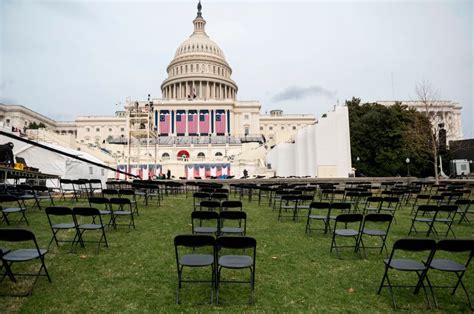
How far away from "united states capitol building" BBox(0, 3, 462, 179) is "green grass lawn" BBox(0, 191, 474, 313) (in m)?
23.5

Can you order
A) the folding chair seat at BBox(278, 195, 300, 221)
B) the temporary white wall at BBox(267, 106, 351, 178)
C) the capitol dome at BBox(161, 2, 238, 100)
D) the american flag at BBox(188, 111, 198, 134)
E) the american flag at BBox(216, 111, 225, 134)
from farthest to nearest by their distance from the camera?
the capitol dome at BBox(161, 2, 238, 100) < the american flag at BBox(216, 111, 225, 134) < the american flag at BBox(188, 111, 198, 134) < the temporary white wall at BBox(267, 106, 351, 178) < the folding chair seat at BBox(278, 195, 300, 221)

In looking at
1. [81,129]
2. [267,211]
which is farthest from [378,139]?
[81,129]

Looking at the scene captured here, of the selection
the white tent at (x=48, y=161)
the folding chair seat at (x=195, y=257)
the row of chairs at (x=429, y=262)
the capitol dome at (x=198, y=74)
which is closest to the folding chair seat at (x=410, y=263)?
the row of chairs at (x=429, y=262)

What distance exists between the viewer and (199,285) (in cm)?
486

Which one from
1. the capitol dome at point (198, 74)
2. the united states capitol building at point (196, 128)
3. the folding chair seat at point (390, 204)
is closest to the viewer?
the folding chair seat at point (390, 204)

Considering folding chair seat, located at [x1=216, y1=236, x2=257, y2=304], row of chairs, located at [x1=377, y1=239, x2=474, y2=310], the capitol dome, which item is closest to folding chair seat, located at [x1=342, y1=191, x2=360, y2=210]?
row of chairs, located at [x1=377, y1=239, x2=474, y2=310]

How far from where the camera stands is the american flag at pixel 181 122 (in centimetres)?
8550

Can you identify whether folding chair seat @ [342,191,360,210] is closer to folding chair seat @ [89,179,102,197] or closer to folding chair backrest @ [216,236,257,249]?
folding chair backrest @ [216,236,257,249]

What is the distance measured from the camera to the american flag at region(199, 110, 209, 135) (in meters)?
86.1

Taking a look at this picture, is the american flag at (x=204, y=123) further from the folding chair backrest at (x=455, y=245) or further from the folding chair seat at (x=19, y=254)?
the folding chair backrest at (x=455, y=245)

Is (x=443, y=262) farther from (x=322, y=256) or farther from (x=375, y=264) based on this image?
(x=322, y=256)

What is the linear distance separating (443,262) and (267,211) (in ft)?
21.8

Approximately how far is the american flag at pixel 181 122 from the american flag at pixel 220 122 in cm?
835

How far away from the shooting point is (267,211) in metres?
11.0
